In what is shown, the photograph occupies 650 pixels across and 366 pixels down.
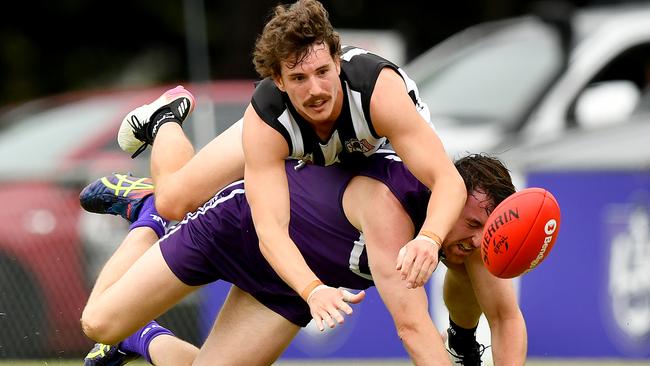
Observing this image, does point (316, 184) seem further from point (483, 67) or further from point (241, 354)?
point (483, 67)

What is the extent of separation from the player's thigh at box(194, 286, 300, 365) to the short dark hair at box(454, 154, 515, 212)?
1.10 m

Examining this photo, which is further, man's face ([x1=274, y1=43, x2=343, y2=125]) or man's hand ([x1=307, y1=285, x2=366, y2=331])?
man's face ([x1=274, y1=43, x2=343, y2=125])

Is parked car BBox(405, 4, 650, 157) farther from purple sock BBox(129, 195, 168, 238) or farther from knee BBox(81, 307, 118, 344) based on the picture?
knee BBox(81, 307, 118, 344)

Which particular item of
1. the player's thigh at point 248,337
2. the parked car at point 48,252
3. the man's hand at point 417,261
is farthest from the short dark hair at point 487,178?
the parked car at point 48,252

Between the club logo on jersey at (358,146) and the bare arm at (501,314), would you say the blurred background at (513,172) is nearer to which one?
the bare arm at (501,314)

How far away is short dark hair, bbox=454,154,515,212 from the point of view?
564 centimetres

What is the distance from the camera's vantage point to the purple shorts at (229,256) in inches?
243

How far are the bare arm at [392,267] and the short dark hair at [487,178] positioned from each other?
30 centimetres

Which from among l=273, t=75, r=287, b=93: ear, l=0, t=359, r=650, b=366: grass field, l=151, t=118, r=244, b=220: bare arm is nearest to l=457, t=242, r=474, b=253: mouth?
l=273, t=75, r=287, b=93: ear

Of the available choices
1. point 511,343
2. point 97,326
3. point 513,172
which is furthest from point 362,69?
point 513,172

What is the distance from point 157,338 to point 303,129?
1539 mm

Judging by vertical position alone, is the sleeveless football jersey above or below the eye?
below

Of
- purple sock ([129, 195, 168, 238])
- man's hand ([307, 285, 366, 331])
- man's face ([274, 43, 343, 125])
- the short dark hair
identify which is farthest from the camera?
purple sock ([129, 195, 168, 238])

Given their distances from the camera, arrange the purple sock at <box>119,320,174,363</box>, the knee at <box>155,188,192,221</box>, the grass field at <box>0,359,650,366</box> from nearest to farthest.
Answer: the knee at <box>155,188,192,221</box>
the purple sock at <box>119,320,174,363</box>
the grass field at <box>0,359,650,366</box>
